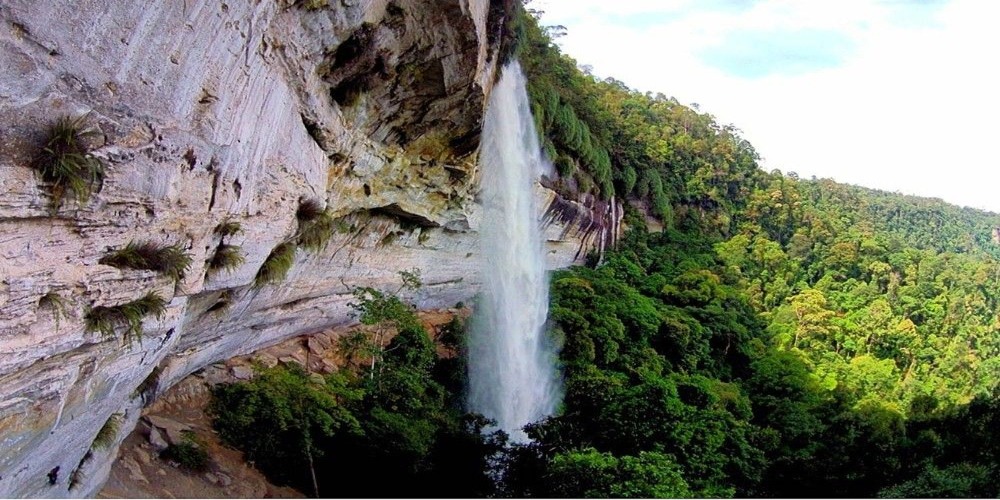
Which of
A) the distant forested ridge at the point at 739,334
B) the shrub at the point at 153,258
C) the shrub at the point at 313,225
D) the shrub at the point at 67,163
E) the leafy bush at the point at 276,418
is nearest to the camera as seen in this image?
the shrub at the point at 67,163

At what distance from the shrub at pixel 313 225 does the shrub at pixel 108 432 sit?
351 centimetres

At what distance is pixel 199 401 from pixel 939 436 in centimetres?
1794

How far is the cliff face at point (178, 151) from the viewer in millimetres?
Answer: 4352

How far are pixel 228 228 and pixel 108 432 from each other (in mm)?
3418

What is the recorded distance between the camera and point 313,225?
34.0 feet

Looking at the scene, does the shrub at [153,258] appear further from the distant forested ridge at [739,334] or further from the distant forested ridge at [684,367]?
the distant forested ridge at [739,334]

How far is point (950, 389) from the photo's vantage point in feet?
94.0

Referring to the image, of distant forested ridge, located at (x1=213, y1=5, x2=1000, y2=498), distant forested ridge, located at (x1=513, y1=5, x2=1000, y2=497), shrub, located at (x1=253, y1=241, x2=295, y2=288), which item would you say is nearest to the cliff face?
shrub, located at (x1=253, y1=241, x2=295, y2=288)

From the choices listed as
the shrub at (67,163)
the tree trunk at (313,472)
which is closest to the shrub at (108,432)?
the tree trunk at (313,472)

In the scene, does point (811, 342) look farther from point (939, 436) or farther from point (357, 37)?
point (357, 37)

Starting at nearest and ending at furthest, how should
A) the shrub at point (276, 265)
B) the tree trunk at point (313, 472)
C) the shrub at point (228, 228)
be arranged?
the shrub at point (228, 228) → the shrub at point (276, 265) → the tree trunk at point (313, 472)

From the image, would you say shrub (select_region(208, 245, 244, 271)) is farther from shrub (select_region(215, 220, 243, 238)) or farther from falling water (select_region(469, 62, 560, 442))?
falling water (select_region(469, 62, 560, 442))

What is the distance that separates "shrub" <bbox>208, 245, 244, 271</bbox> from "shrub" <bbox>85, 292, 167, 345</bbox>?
130 cm

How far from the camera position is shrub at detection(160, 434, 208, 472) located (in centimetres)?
960
